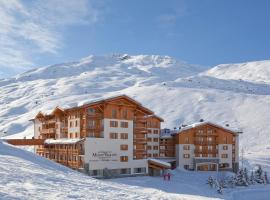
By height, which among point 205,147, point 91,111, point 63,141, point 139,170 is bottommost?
point 139,170

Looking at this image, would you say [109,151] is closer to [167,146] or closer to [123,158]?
[123,158]

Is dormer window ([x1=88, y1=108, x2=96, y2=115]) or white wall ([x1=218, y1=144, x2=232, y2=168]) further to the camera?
white wall ([x1=218, y1=144, x2=232, y2=168])

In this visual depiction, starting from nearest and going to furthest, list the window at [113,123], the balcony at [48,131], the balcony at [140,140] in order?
the window at [113,123], the balcony at [140,140], the balcony at [48,131]

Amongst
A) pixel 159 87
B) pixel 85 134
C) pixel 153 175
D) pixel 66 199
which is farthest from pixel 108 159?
pixel 159 87

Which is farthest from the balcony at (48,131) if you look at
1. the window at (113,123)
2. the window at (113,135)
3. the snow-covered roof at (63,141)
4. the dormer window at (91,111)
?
the window at (113,135)

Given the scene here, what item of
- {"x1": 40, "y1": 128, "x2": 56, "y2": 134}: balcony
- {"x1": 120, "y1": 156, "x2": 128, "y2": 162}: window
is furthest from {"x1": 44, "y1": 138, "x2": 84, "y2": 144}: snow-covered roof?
{"x1": 120, "y1": 156, "x2": 128, "y2": 162}: window

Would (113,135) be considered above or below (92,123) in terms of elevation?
below

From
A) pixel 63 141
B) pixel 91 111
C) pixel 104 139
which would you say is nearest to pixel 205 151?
pixel 104 139

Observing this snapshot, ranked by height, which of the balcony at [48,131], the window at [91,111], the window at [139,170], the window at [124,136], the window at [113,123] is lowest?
the window at [139,170]

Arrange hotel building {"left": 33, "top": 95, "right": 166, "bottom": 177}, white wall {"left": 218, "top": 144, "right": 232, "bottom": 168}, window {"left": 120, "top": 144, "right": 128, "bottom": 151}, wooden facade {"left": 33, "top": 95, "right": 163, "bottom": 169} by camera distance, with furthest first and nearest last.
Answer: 1. white wall {"left": 218, "top": 144, "right": 232, "bottom": 168}
2. window {"left": 120, "top": 144, "right": 128, "bottom": 151}
3. wooden facade {"left": 33, "top": 95, "right": 163, "bottom": 169}
4. hotel building {"left": 33, "top": 95, "right": 166, "bottom": 177}

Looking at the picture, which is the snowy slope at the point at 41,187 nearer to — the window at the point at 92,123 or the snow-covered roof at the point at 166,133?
the window at the point at 92,123

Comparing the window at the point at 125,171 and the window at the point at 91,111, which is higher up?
the window at the point at 91,111

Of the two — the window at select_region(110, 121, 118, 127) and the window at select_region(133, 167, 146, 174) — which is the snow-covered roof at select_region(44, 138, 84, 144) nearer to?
the window at select_region(110, 121, 118, 127)

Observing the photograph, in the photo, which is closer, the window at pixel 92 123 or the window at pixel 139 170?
the window at pixel 92 123
